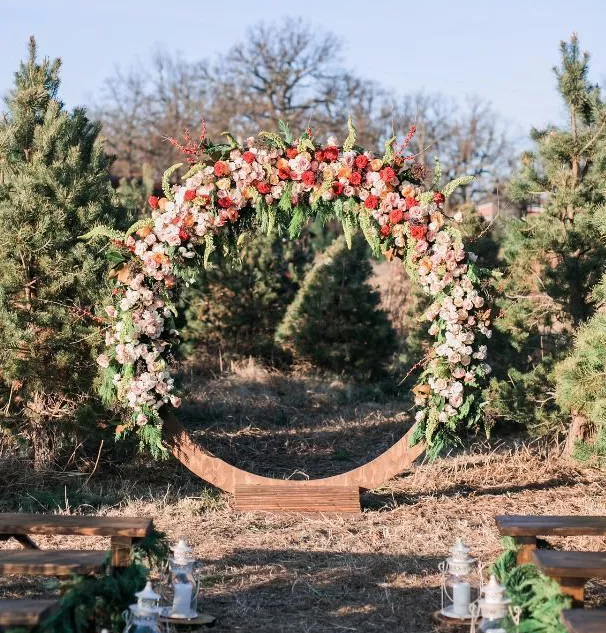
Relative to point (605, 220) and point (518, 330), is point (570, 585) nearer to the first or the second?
point (605, 220)

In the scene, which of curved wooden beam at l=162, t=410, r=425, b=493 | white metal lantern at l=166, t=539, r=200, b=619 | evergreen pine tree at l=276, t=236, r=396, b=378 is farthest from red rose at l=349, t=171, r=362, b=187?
evergreen pine tree at l=276, t=236, r=396, b=378

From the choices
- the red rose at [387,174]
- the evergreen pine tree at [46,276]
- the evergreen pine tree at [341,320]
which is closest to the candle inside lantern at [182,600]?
the evergreen pine tree at [46,276]

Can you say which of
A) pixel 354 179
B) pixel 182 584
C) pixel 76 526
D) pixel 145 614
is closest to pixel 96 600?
pixel 145 614

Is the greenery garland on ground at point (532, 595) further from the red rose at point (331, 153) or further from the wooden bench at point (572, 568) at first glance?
the red rose at point (331, 153)

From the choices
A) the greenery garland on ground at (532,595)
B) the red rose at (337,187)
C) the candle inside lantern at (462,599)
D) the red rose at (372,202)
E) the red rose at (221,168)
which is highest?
the red rose at (221,168)

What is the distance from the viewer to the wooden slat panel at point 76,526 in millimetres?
4035

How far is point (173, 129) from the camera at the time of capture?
111ft

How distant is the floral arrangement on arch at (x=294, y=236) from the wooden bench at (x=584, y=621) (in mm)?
2822

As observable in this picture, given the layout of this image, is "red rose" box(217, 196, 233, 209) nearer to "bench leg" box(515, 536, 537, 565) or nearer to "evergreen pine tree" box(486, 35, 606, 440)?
"evergreen pine tree" box(486, 35, 606, 440)

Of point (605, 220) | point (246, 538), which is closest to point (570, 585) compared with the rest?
point (246, 538)

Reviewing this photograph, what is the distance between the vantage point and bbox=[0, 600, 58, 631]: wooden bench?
2.89m

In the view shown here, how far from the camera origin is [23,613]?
292 cm

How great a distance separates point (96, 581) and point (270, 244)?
8014 mm

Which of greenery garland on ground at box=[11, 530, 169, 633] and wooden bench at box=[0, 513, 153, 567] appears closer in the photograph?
greenery garland on ground at box=[11, 530, 169, 633]
